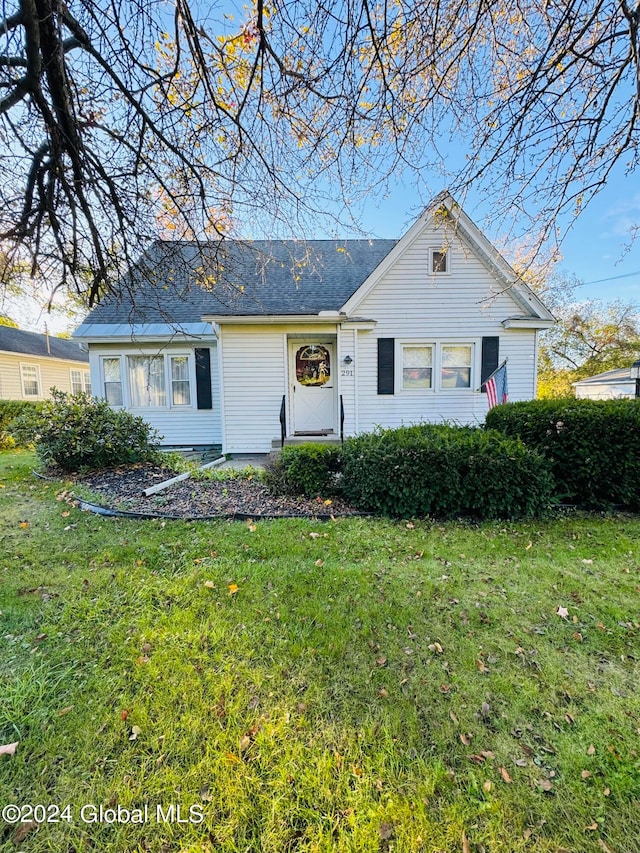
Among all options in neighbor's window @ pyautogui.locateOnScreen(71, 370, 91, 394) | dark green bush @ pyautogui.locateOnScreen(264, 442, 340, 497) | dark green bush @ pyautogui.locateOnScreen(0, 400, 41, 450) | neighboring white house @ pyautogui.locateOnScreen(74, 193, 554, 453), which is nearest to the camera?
dark green bush @ pyautogui.locateOnScreen(264, 442, 340, 497)

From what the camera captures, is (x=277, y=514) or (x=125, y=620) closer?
(x=125, y=620)

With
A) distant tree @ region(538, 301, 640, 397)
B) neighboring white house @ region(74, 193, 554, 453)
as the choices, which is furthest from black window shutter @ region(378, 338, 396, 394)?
distant tree @ region(538, 301, 640, 397)

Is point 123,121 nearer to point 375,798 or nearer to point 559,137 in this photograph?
point 559,137

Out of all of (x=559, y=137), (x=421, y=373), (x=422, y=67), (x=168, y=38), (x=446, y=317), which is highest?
(x=168, y=38)

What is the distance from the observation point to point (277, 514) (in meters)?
4.77

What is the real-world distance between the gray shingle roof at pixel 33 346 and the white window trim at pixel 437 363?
49.4ft

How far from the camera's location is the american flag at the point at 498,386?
780 centimetres

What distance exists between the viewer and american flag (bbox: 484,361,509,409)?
307 inches

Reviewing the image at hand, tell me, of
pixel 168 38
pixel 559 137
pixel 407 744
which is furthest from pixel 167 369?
pixel 407 744

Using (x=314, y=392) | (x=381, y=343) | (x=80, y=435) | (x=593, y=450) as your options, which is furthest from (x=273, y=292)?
(x=593, y=450)

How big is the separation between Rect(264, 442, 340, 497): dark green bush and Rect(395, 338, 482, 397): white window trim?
12.1 ft

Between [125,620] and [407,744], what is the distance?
206 centimetres

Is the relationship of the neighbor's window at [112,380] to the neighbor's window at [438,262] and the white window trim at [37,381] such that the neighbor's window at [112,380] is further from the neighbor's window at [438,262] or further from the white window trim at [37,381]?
the white window trim at [37,381]

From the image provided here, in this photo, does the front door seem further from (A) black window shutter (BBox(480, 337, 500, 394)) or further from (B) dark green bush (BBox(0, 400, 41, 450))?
(B) dark green bush (BBox(0, 400, 41, 450))
